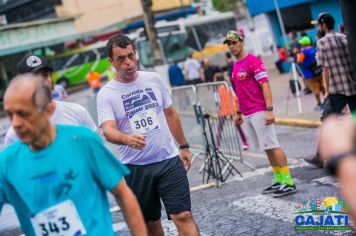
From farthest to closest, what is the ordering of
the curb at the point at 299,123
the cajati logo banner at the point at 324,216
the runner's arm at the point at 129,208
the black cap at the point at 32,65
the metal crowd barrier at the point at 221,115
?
the curb at the point at 299,123
the metal crowd barrier at the point at 221,115
the cajati logo banner at the point at 324,216
the black cap at the point at 32,65
the runner's arm at the point at 129,208

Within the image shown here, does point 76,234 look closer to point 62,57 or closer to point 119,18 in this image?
point 62,57

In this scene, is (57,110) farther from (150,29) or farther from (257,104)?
(150,29)

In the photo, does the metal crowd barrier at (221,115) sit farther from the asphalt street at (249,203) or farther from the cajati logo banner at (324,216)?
the cajati logo banner at (324,216)

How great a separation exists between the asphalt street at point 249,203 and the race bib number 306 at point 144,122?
66.1 inches

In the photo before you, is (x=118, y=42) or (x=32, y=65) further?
(x=118, y=42)

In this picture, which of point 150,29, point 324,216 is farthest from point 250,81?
point 150,29

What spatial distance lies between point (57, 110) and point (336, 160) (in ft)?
8.90

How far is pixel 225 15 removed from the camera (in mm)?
39375

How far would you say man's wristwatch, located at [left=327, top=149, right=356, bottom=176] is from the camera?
1709mm

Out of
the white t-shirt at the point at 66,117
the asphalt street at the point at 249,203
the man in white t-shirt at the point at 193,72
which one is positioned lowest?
the asphalt street at the point at 249,203

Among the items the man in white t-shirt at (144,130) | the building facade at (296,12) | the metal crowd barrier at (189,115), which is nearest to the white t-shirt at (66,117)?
the man in white t-shirt at (144,130)

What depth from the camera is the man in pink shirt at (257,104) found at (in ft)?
23.1

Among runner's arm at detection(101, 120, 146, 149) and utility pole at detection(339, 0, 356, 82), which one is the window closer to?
utility pole at detection(339, 0, 356, 82)

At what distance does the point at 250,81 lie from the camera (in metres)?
7.08
